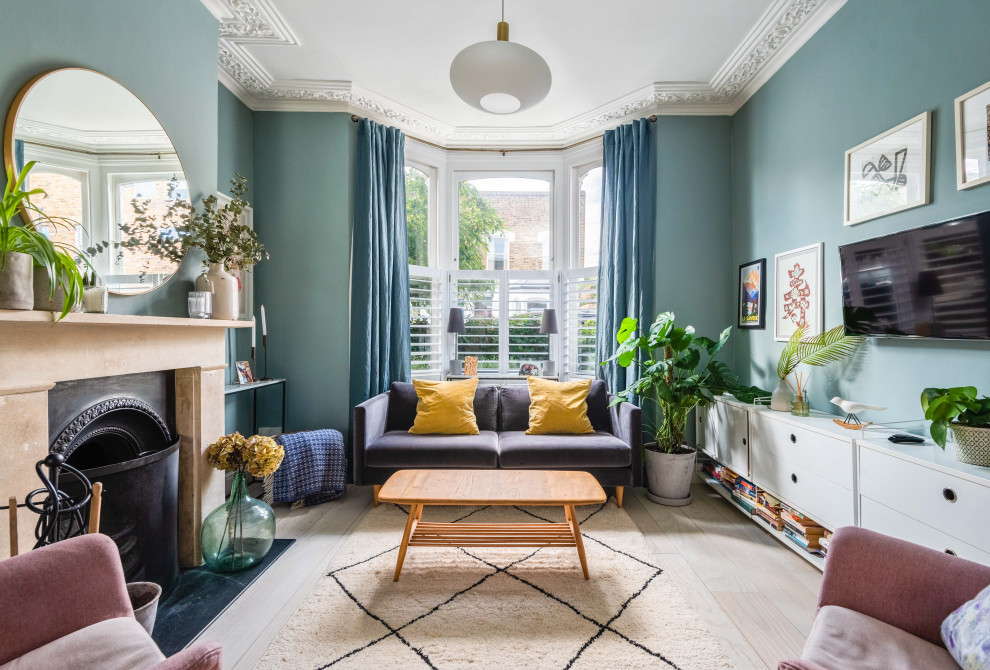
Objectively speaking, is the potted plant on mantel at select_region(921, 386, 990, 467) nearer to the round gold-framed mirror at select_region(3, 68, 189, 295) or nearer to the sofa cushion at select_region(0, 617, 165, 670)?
the sofa cushion at select_region(0, 617, 165, 670)

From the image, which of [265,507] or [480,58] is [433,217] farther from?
[265,507]

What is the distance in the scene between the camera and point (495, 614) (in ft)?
6.23

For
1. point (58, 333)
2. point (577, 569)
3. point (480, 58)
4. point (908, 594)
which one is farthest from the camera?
point (577, 569)

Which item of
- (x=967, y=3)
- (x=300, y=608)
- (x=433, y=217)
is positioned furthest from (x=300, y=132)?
(x=967, y=3)

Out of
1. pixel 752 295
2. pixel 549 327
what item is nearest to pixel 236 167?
pixel 549 327

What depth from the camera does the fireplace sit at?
5.52 ft

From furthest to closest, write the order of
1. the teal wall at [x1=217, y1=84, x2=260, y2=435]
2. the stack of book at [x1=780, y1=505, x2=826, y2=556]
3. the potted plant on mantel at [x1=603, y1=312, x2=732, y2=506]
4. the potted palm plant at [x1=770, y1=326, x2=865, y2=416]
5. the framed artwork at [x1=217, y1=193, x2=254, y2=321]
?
the framed artwork at [x1=217, y1=193, x2=254, y2=321]
the teal wall at [x1=217, y1=84, x2=260, y2=435]
the potted plant on mantel at [x1=603, y1=312, x2=732, y2=506]
the potted palm plant at [x1=770, y1=326, x2=865, y2=416]
the stack of book at [x1=780, y1=505, x2=826, y2=556]

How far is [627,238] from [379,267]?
200cm

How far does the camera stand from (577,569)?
7.44 ft

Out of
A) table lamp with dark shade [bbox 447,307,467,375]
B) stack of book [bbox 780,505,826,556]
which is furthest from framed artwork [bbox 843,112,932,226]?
table lamp with dark shade [bbox 447,307,467,375]

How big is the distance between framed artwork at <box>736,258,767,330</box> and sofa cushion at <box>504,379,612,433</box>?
115 centimetres

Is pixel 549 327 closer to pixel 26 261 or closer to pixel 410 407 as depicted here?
pixel 410 407

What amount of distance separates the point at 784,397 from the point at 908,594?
157cm

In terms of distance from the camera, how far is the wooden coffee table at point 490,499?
2.12 metres
